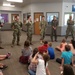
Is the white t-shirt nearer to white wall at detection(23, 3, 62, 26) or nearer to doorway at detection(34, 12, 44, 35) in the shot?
white wall at detection(23, 3, 62, 26)

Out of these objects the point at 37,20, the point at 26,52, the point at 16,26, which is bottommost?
the point at 26,52

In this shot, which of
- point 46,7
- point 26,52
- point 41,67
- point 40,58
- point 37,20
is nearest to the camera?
point 41,67

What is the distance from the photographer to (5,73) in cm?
445

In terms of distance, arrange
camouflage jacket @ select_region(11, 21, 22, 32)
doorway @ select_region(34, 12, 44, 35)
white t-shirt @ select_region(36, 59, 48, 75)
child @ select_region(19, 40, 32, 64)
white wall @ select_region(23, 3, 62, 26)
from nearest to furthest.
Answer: white t-shirt @ select_region(36, 59, 48, 75) < child @ select_region(19, 40, 32, 64) < camouflage jacket @ select_region(11, 21, 22, 32) < white wall @ select_region(23, 3, 62, 26) < doorway @ select_region(34, 12, 44, 35)

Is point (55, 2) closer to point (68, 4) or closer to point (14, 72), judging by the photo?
point (68, 4)

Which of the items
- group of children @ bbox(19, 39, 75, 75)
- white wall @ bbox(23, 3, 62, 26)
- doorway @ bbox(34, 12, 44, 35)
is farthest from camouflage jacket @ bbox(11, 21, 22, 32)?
A: doorway @ bbox(34, 12, 44, 35)

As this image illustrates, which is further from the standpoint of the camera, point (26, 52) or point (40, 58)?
point (26, 52)

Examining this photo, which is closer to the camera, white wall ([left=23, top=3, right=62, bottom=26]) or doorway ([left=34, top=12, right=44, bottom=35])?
white wall ([left=23, top=3, right=62, bottom=26])

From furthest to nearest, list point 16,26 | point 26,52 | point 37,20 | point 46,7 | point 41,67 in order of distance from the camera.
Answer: point 37,20
point 46,7
point 16,26
point 26,52
point 41,67

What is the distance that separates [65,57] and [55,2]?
8.25 meters

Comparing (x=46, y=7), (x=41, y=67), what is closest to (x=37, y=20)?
(x=46, y=7)

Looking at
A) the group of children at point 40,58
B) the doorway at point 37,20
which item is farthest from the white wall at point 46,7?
the group of children at point 40,58

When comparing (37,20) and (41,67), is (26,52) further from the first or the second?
(37,20)

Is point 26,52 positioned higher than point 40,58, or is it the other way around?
point 40,58
